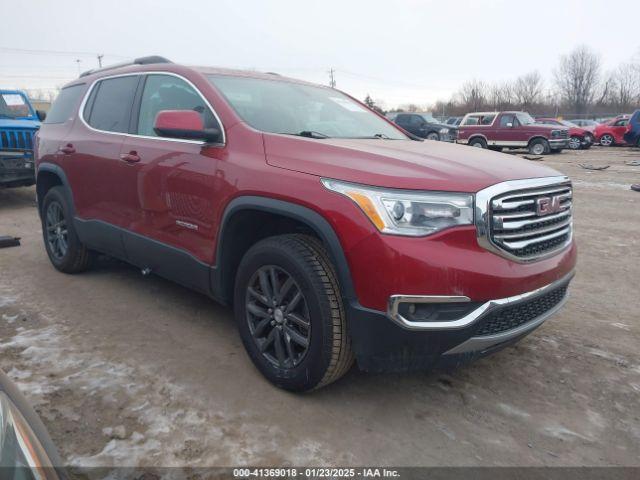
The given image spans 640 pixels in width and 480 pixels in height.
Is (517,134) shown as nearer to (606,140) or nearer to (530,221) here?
(606,140)

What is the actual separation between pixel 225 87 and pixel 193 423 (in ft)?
7.01

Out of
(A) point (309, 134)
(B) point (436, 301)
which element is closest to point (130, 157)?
(A) point (309, 134)

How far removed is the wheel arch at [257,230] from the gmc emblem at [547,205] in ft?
3.58

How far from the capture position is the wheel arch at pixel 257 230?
241 centimetres

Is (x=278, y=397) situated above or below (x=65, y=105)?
below

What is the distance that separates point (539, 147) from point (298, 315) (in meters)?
20.7

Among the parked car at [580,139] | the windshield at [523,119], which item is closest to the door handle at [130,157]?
the windshield at [523,119]

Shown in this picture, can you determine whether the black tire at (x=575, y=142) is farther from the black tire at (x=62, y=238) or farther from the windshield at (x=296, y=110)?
the black tire at (x=62, y=238)

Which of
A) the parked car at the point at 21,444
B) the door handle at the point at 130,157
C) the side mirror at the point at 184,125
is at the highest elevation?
the side mirror at the point at 184,125

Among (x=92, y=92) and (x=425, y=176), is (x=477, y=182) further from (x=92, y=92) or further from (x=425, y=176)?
(x=92, y=92)

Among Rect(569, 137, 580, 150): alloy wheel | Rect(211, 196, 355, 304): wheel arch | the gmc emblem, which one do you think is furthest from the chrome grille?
Rect(569, 137, 580, 150): alloy wheel

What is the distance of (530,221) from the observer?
8.42 ft

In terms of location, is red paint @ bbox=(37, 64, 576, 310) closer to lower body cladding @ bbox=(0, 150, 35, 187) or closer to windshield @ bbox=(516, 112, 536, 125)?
lower body cladding @ bbox=(0, 150, 35, 187)

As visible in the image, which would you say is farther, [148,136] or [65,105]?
[65,105]
